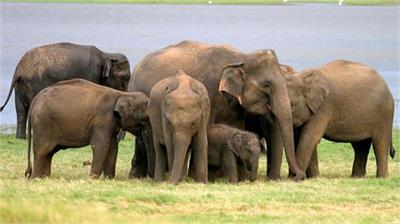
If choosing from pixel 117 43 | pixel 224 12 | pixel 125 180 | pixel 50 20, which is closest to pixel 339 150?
pixel 125 180

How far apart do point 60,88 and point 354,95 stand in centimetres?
355

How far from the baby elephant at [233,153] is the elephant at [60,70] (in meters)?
5.67

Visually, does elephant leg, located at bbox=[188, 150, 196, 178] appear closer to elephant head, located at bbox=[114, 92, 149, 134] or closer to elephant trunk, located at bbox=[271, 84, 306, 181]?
elephant head, located at bbox=[114, 92, 149, 134]

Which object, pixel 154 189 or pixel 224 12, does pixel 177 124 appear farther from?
pixel 224 12

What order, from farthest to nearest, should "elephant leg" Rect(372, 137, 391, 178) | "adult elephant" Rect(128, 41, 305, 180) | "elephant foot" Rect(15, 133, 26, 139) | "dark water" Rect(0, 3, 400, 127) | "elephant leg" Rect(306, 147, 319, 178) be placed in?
"dark water" Rect(0, 3, 400, 127)
"elephant foot" Rect(15, 133, 26, 139)
"elephant leg" Rect(372, 137, 391, 178)
"elephant leg" Rect(306, 147, 319, 178)
"adult elephant" Rect(128, 41, 305, 180)

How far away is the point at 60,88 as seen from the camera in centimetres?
1775

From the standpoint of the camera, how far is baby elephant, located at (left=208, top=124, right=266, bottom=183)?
17500 millimetres

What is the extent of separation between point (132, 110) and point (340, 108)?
2.59 m

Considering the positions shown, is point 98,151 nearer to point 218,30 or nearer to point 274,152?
point 274,152

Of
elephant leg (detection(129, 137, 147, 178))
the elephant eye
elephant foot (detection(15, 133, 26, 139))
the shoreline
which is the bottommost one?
the shoreline

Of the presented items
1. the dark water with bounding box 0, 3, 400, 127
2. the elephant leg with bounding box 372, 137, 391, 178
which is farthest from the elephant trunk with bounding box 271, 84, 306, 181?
the dark water with bounding box 0, 3, 400, 127

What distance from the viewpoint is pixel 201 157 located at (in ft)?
56.8

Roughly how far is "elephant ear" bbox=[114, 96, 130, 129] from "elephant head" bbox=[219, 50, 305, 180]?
1.17 m

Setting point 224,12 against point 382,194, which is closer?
point 382,194
